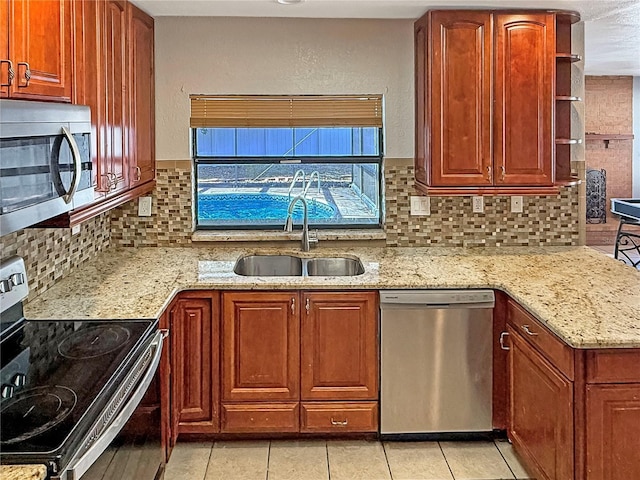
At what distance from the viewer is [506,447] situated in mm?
3293

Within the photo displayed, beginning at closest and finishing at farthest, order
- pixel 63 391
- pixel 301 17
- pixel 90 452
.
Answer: pixel 90 452 → pixel 63 391 → pixel 301 17

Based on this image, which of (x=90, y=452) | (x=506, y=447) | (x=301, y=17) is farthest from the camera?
(x=301, y=17)

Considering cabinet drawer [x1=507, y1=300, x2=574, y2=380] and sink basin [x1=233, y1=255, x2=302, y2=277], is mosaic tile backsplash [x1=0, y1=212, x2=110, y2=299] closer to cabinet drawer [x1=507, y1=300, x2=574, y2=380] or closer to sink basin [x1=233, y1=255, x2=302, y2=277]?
sink basin [x1=233, y1=255, x2=302, y2=277]

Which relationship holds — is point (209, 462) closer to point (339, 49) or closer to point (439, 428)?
point (439, 428)

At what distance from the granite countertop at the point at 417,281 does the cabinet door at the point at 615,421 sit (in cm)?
17

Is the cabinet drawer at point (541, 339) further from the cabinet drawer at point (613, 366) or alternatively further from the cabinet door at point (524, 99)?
the cabinet door at point (524, 99)

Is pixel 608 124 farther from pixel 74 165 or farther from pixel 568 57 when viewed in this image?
pixel 74 165

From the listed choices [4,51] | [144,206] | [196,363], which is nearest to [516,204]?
[196,363]

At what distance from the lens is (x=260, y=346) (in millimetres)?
3283

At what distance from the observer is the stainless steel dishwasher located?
3.21 m

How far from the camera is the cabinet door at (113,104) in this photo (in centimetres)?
286

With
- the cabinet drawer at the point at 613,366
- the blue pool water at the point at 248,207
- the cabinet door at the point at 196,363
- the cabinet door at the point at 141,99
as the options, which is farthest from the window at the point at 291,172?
the cabinet drawer at the point at 613,366

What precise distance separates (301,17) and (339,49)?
0.29m

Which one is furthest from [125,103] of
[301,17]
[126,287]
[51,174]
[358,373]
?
[358,373]
